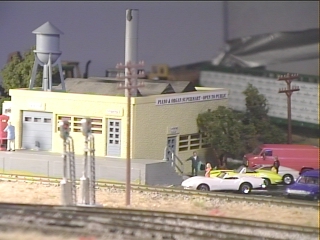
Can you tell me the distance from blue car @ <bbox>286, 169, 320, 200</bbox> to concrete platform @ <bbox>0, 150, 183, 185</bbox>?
1.25 meters

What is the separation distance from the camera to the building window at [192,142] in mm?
9921

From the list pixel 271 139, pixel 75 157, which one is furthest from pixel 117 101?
pixel 271 139

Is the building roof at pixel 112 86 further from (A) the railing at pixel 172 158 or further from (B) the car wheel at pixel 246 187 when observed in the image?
(B) the car wheel at pixel 246 187

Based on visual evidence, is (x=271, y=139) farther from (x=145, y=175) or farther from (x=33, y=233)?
(x=33, y=233)

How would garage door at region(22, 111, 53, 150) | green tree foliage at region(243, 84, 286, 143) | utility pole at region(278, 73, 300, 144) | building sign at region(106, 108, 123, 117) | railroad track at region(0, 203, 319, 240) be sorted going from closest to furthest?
railroad track at region(0, 203, 319, 240), building sign at region(106, 108, 123, 117), garage door at region(22, 111, 53, 150), utility pole at region(278, 73, 300, 144), green tree foliage at region(243, 84, 286, 143)

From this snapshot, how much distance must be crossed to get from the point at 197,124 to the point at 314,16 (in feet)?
5.96

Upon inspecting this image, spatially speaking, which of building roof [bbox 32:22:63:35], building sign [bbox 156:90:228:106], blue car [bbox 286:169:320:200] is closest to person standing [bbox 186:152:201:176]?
building sign [bbox 156:90:228:106]

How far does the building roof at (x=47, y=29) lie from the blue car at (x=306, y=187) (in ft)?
9.30

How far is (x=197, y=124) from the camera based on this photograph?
10.1 metres

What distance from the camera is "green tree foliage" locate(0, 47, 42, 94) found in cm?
975

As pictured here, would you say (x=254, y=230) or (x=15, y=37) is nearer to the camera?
(x=254, y=230)

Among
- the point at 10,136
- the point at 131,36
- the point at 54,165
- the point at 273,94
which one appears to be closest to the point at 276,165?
the point at 273,94

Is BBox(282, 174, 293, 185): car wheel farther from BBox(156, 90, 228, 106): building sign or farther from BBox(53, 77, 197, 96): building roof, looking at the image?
BBox(53, 77, 197, 96): building roof

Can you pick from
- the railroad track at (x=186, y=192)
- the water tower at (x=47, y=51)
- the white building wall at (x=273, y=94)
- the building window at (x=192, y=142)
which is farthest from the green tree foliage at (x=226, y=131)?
the water tower at (x=47, y=51)
